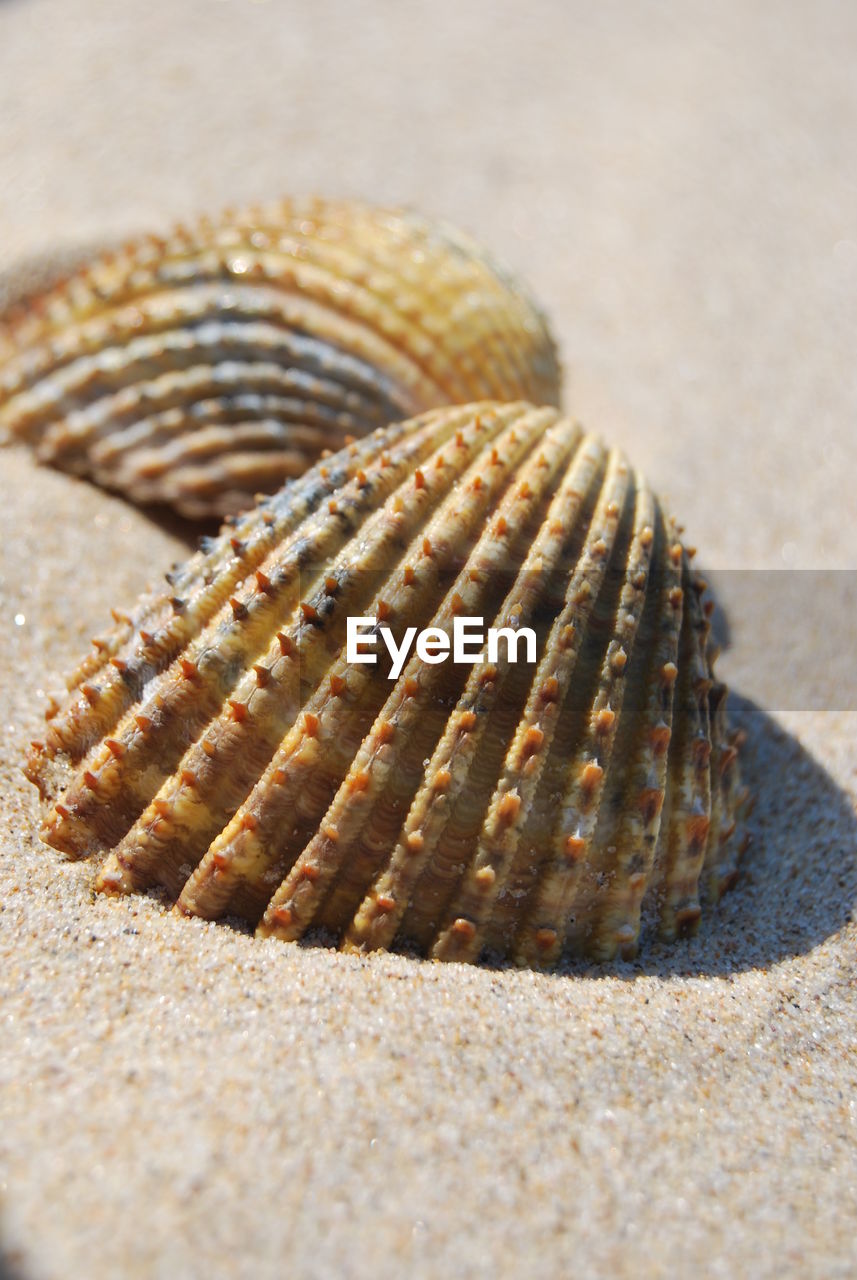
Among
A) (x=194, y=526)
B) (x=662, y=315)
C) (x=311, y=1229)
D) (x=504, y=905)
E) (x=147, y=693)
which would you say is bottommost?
(x=311, y=1229)

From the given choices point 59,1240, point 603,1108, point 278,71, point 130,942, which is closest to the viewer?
point 59,1240

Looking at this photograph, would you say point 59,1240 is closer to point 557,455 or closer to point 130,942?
point 130,942

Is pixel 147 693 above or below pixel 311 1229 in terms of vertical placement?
above

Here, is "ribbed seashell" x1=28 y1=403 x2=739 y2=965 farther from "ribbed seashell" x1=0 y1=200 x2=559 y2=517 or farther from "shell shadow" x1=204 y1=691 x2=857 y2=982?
"ribbed seashell" x1=0 y1=200 x2=559 y2=517

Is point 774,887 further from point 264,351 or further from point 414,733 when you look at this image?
point 264,351

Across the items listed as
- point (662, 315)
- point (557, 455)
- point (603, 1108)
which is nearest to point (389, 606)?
point (557, 455)

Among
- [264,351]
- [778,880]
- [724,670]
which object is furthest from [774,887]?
[264,351]

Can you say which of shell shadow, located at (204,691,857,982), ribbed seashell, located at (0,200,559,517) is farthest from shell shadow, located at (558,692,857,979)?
ribbed seashell, located at (0,200,559,517)
